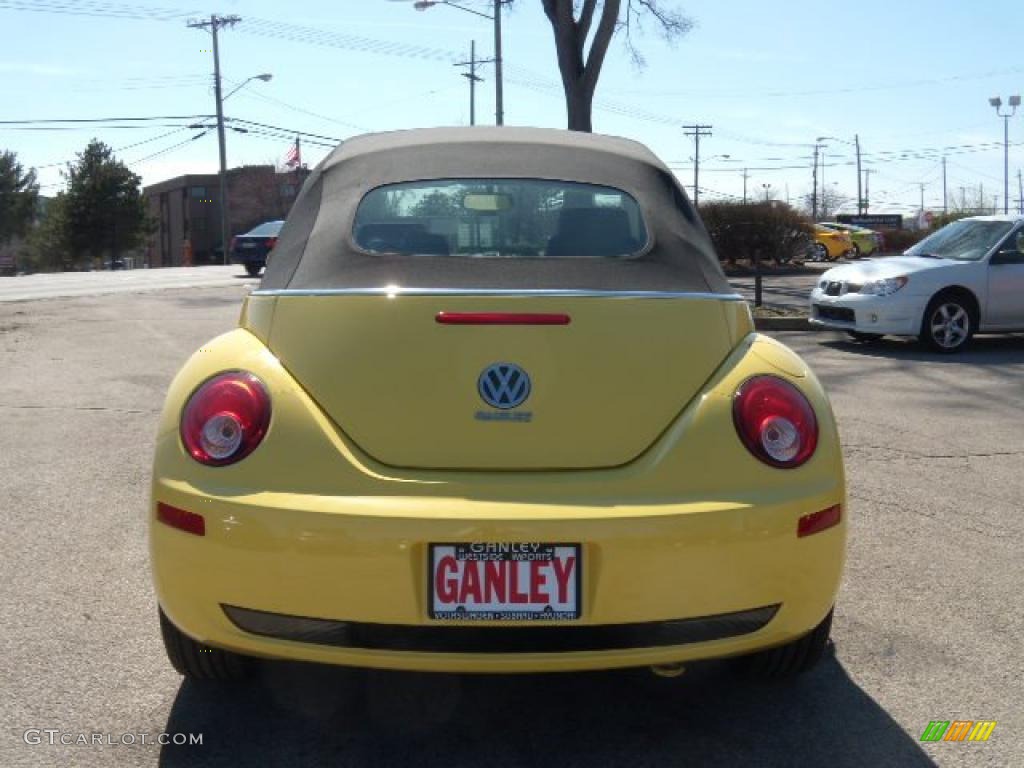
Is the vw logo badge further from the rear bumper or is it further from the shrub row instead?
the shrub row

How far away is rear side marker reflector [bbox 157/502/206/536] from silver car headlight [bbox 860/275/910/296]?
32.8 ft

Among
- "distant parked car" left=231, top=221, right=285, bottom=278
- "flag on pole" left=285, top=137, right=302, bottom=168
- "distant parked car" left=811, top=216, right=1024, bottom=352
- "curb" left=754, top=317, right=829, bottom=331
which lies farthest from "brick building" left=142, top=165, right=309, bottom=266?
"distant parked car" left=811, top=216, right=1024, bottom=352

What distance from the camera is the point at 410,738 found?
2.90 meters

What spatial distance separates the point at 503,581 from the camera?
2.54 m

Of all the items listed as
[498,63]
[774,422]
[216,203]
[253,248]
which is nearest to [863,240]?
[498,63]

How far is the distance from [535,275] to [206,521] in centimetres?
110

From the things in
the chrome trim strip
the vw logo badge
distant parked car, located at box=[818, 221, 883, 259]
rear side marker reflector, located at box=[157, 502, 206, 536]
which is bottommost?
rear side marker reflector, located at box=[157, 502, 206, 536]

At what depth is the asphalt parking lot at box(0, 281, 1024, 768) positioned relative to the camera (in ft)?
9.31

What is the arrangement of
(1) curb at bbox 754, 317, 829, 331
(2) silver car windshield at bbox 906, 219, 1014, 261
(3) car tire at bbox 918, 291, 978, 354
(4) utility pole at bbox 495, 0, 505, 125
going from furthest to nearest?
(4) utility pole at bbox 495, 0, 505, 125, (1) curb at bbox 754, 317, 829, 331, (2) silver car windshield at bbox 906, 219, 1014, 261, (3) car tire at bbox 918, 291, 978, 354

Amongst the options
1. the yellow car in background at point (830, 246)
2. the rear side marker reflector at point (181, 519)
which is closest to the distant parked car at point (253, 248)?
the yellow car in background at point (830, 246)

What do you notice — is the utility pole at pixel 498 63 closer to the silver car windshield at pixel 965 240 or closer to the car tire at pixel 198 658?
A: the silver car windshield at pixel 965 240

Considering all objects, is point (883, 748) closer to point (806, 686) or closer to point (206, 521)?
point (806, 686)

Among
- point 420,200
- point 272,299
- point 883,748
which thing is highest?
point 420,200

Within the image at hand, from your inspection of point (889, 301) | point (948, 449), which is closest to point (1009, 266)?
point (889, 301)
